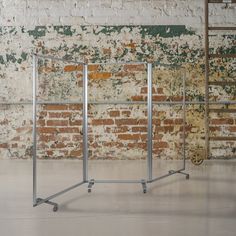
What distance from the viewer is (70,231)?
2.30m

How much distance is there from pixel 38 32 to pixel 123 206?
3.14 metres

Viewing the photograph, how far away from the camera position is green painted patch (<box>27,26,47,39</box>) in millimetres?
5254

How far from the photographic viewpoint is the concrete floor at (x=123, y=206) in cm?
234

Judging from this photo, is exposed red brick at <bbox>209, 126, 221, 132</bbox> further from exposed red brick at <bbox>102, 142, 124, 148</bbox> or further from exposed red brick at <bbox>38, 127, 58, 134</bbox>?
exposed red brick at <bbox>38, 127, 58, 134</bbox>

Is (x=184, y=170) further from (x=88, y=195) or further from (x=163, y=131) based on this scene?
(x=88, y=195)

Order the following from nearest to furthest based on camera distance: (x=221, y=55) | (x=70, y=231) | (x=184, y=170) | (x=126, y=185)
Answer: (x=70, y=231)
(x=126, y=185)
(x=184, y=170)
(x=221, y=55)

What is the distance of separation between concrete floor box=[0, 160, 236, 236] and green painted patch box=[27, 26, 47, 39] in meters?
1.83

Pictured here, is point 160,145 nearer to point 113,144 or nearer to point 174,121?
point 174,121

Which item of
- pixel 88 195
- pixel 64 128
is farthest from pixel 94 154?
pixel 88 195

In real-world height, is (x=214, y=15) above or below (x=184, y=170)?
above

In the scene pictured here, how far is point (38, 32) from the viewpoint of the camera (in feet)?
17.3

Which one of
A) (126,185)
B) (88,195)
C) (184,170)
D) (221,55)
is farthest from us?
(221,55)

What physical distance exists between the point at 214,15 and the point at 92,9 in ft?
5.19

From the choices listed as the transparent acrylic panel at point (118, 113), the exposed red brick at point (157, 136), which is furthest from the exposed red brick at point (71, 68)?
the exposed red brick at point (157, 136)
